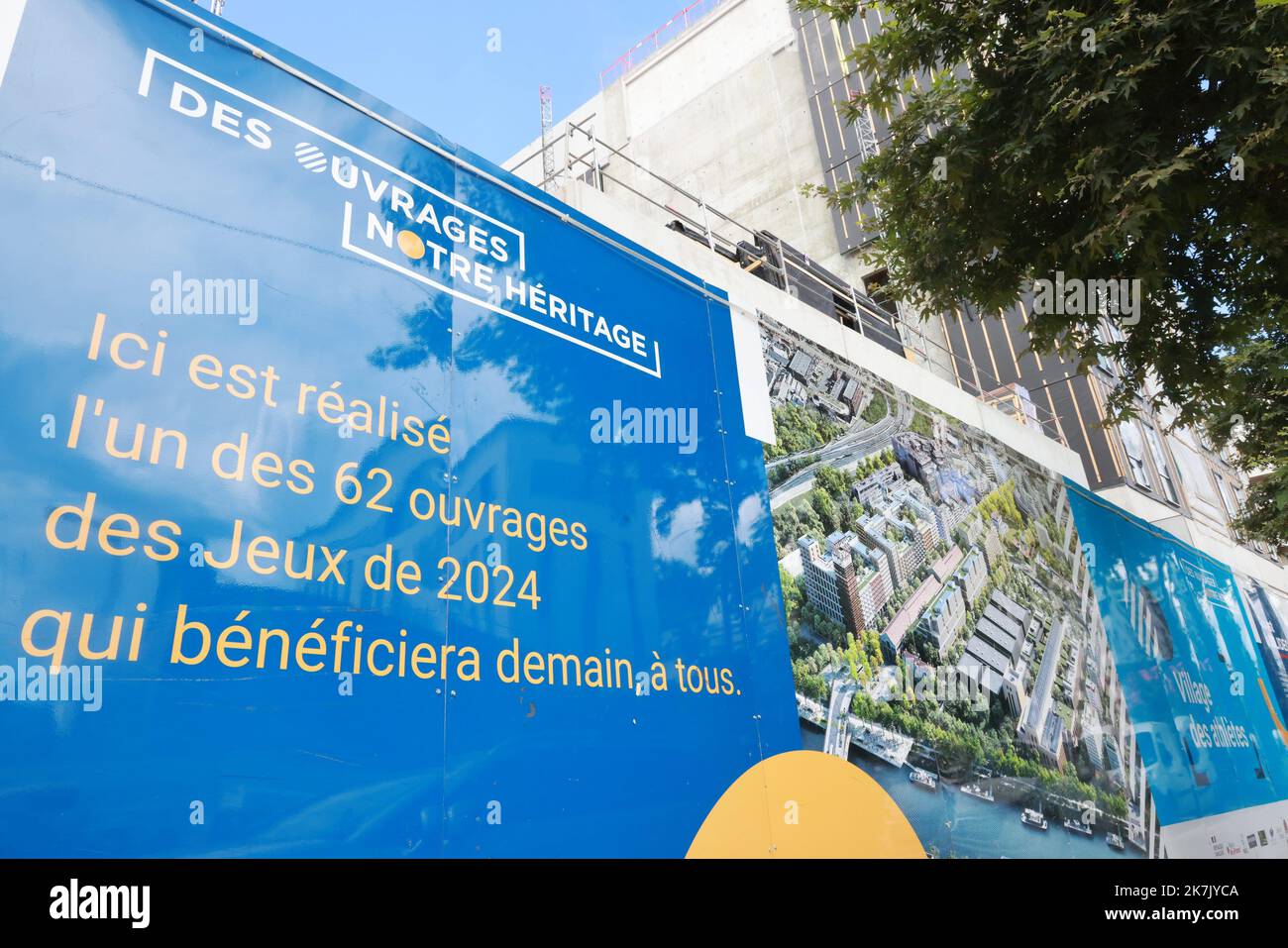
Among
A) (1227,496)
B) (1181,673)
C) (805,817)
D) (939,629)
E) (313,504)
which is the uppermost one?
(1227,496)

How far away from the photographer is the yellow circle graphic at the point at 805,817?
470 cm

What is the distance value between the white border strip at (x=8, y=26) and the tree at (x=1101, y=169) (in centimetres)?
551

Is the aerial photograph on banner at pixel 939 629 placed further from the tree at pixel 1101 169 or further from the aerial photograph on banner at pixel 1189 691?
the tree at pixel 1101 169

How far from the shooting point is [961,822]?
6.22 metres

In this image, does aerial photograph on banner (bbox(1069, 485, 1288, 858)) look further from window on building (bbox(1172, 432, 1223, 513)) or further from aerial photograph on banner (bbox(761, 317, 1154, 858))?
window on building (bbox(1172, 432, 1223, 513))

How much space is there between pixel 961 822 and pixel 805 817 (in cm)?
187

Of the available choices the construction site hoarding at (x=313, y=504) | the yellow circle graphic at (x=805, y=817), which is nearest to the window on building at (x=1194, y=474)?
the yellow circle graphic at (x=805, y=817)

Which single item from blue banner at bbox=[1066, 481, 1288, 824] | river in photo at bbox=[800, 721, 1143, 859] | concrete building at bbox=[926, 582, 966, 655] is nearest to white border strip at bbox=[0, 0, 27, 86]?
river in photo at bbox=[800, 721, 1143, 859]

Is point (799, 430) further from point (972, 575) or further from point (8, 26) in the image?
point (8, 26)

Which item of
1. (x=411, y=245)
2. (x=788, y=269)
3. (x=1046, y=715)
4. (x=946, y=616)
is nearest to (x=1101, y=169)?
(x=946, y=616)

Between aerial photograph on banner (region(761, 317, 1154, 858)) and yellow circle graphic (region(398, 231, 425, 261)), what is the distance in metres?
3.00

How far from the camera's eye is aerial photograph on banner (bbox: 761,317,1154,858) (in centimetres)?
596
